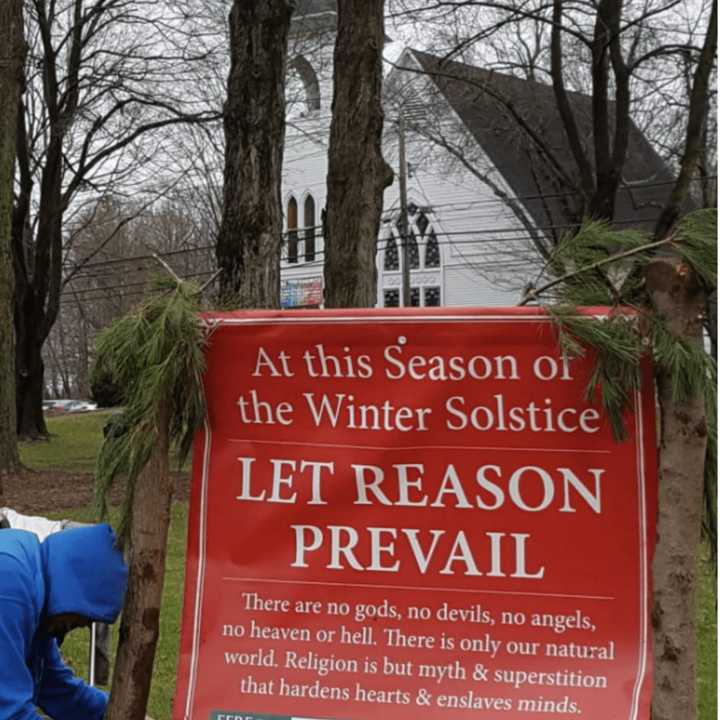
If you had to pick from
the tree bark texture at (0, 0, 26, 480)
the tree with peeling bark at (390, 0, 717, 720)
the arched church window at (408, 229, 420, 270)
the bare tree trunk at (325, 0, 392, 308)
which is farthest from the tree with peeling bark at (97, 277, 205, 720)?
the arched church window at (408, 229, 420, 270)

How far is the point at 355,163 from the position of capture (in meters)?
7.80

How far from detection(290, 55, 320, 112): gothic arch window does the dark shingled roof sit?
2.29m

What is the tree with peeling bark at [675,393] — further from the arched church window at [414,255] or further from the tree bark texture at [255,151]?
the arched church window at [414,255]

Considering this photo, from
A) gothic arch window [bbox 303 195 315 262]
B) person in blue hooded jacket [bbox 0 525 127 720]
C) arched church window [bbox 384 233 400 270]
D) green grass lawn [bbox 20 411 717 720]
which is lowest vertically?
green grass lawn [bbox 20 411 717 720]

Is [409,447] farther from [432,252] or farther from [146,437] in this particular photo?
[432,252]

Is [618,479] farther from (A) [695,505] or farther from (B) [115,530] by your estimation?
(B) [115,530]

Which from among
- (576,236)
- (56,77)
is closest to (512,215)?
(56,77)

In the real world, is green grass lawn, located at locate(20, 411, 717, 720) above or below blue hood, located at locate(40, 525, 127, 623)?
below

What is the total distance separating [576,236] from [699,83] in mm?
14372

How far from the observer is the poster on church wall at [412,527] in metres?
2.56

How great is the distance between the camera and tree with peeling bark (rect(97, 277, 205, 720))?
273 centimetres

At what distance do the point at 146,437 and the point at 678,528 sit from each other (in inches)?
50.7

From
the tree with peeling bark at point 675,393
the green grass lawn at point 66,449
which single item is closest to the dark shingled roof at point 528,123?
the green grass lawn at point 66,449

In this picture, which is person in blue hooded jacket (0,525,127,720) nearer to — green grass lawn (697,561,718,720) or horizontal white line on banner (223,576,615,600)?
horizontal white line on banner (223,576,615,600)
